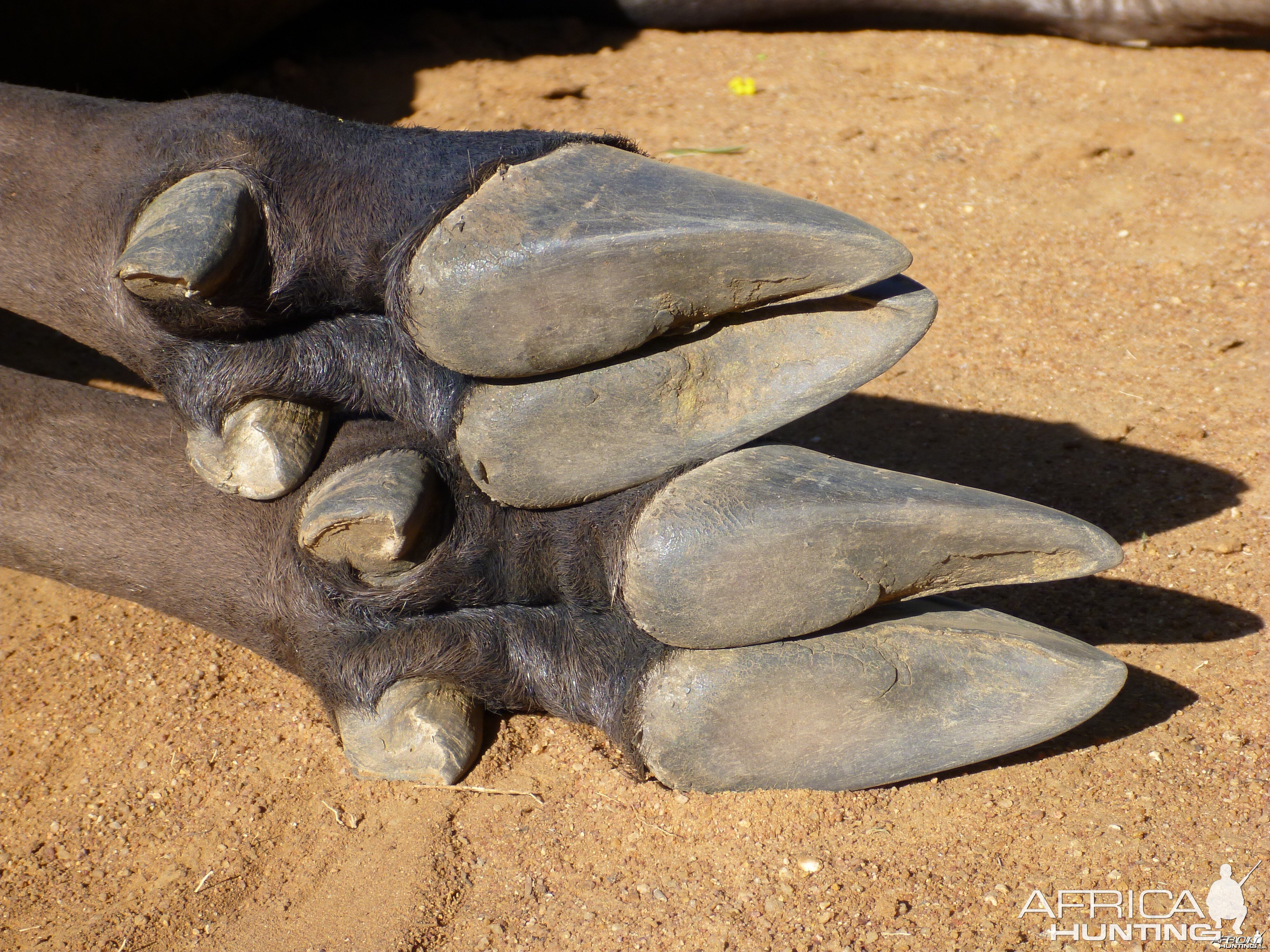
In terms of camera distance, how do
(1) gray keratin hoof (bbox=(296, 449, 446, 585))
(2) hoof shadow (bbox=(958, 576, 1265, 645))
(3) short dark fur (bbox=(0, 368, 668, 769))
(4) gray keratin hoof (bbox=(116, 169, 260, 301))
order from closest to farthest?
(4) gray keratin hoof (bbox=(116, 169, 260, 301)) → (1) gray keratin hoof (bbox=(296, 449, 446, 585)) → (3) short dark fur (bbox=(0, 368, 668, 769)) → (2) hoof shadow (bbox=(958, 576, 1265, 645))

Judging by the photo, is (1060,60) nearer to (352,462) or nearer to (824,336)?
(824,336)

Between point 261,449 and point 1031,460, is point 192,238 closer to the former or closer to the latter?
Result: point 261,449

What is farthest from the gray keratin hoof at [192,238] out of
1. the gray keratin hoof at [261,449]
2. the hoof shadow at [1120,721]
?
the hoof shadow at [1120,721]

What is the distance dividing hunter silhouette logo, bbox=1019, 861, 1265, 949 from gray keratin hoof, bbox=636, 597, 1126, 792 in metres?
0.17

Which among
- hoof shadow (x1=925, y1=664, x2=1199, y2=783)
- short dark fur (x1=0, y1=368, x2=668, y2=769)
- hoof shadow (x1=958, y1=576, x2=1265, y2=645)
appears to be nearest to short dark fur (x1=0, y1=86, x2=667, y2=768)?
short dark fur (x1=0, y1=368, x2=668, y2=769)

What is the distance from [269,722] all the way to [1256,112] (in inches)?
117

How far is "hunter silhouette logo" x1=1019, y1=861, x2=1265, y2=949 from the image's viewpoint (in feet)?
3.68

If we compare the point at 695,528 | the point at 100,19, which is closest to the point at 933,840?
the point at 695,528

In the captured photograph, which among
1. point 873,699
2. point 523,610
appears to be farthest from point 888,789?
point 523,610

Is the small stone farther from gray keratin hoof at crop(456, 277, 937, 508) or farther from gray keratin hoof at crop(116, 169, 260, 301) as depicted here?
gray keratin hoof at crop(116, 169, 260, 301)

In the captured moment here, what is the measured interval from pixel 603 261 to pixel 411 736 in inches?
24.7

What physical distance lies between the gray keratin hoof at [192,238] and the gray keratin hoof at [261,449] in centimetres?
18

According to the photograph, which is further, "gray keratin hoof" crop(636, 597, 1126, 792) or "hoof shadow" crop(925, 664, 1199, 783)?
"hoof shadow" crop(925, 664, 1199, 783)

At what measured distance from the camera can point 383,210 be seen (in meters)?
1.18
